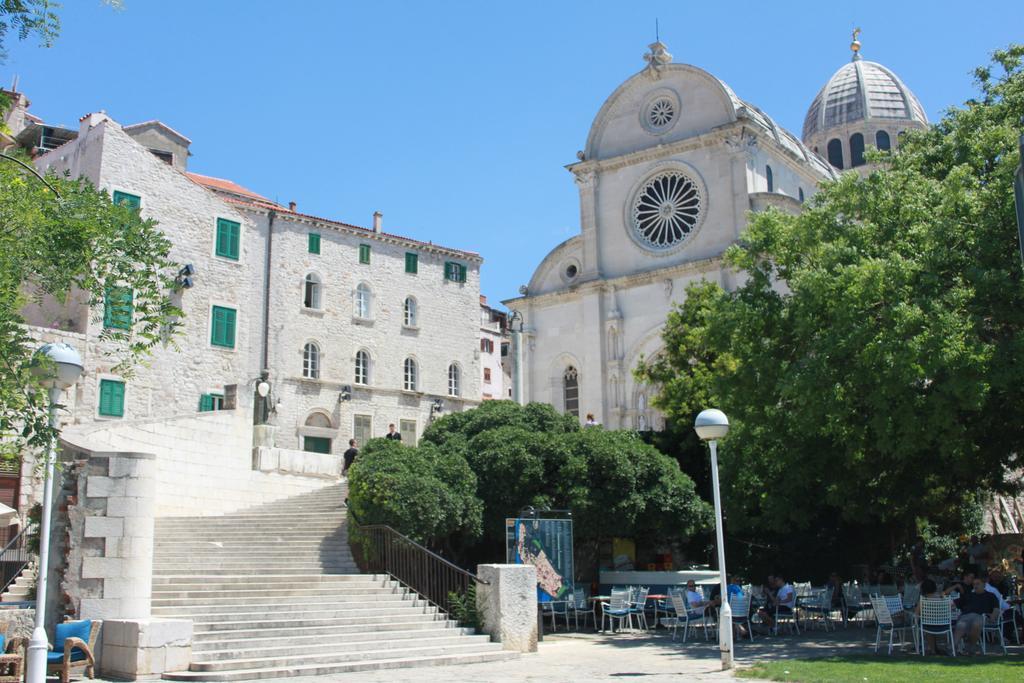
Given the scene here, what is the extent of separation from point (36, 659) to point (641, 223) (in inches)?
1323

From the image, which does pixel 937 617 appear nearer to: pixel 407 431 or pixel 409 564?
pixel 409 564

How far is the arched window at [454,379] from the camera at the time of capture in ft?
134

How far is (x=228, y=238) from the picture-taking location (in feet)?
111

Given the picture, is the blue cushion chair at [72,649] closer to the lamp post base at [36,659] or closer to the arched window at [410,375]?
the lamp post base at [36,659]

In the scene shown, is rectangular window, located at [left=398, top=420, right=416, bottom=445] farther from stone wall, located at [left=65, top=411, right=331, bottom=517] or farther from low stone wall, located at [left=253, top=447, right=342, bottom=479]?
stone wall, located at [left=65, top=411, right=331, bottom=517]

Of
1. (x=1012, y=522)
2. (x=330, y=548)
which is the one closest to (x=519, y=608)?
Result: (x=330, y=548)

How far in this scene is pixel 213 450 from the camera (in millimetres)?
24547

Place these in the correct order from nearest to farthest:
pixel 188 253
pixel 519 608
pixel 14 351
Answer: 1. pixel 14 351
2. pixel 519 608
3. pixel 188 253

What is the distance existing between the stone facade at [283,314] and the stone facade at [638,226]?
337 cm

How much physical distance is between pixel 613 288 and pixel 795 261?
20.7 meters

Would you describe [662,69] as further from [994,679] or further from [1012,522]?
[994,679]

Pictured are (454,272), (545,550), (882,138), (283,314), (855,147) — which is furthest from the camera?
(882,138)

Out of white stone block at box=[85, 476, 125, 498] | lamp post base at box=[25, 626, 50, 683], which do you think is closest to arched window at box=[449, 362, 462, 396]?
white stone block at box=[85, 476, 125, 498]

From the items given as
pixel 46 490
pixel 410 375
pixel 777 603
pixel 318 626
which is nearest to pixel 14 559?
pixel 318 626
